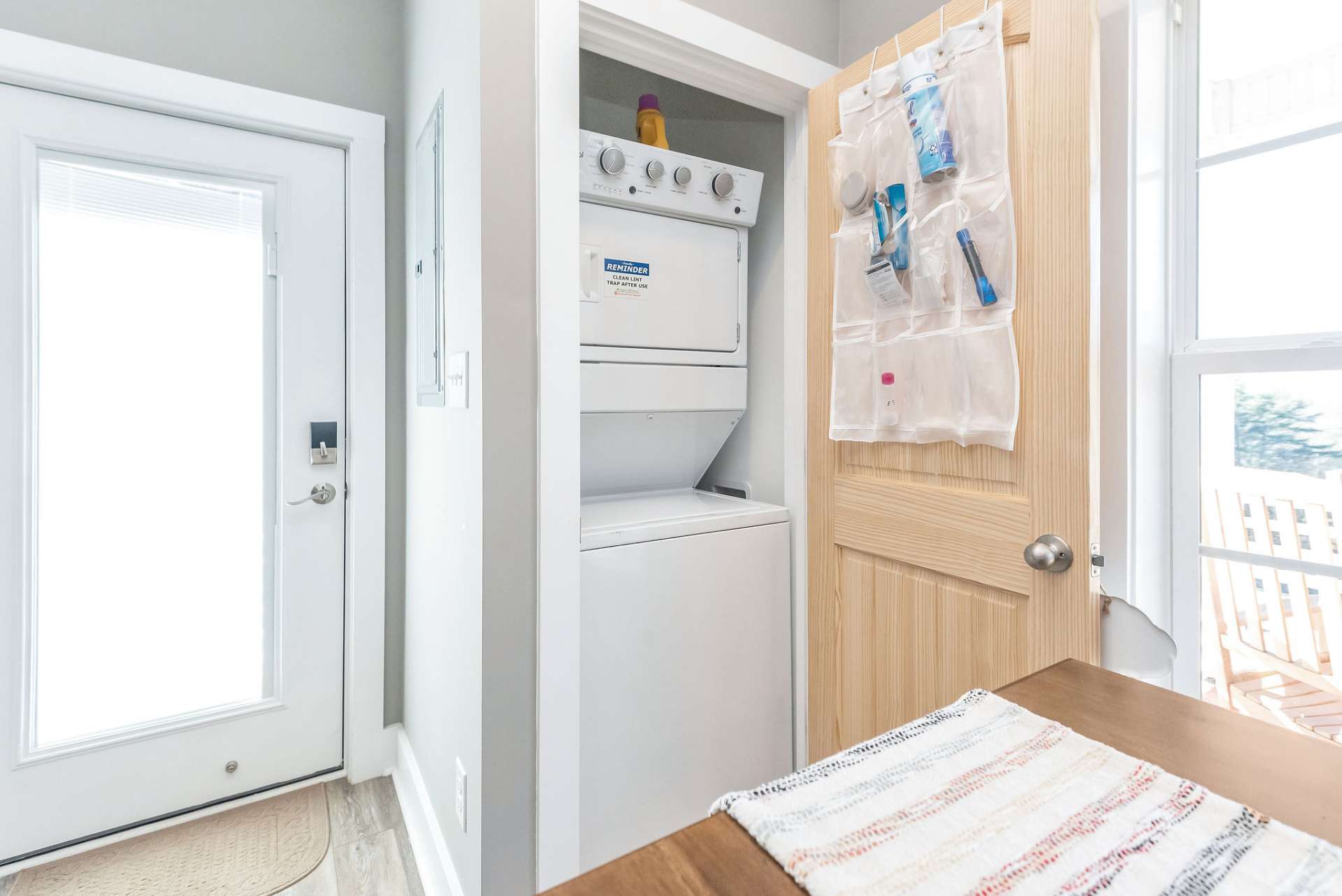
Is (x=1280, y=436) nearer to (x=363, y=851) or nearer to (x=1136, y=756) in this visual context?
(x=1136, y=756)

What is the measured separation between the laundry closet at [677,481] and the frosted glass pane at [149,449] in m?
1.03

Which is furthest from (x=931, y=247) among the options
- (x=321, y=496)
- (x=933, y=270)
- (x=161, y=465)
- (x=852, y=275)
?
(x=161, y=465)

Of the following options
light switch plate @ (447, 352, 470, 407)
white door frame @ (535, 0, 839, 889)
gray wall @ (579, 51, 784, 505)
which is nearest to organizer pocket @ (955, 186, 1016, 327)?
gray wall @ (579, 51, 784, 505)

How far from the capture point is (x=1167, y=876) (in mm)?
424

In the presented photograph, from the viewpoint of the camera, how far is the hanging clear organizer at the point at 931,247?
1069mm

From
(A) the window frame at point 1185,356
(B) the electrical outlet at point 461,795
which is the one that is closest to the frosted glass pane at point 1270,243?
(A) the window frame at point 1185,356

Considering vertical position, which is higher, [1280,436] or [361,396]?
[361,396]

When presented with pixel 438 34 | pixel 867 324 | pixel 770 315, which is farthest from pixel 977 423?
pixel 438 34

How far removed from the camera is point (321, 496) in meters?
1.84

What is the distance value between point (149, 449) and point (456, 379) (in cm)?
102

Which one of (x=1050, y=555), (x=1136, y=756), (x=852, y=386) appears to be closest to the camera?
(x=1136, y=756)

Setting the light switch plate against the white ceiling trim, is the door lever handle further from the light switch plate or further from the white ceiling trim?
the white ceiling trim

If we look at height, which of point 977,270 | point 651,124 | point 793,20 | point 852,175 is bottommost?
point 977,270

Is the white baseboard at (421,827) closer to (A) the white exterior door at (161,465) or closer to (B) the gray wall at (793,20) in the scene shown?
(A) the white exterior door at (161,465)
